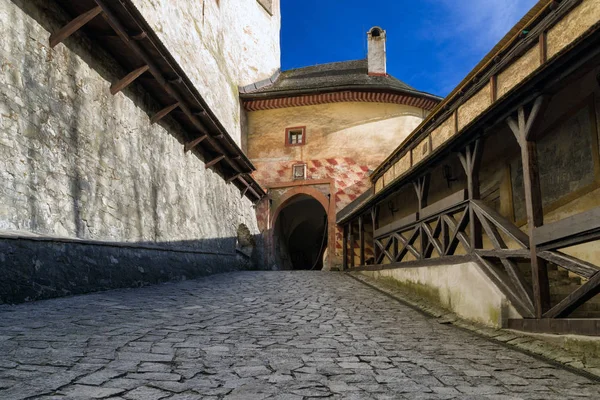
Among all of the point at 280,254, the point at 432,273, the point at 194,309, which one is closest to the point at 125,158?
the point at 194,309

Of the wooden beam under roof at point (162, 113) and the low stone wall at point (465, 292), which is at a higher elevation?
the wooden beam under roof at point (162, 113)

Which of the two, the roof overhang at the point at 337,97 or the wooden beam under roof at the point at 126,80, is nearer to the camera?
the wooden beam under roof at the point at 126,80

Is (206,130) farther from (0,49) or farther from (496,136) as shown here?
(496,136)

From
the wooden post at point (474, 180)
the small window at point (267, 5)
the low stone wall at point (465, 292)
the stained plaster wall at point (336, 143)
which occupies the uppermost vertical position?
the small window at point (267, 5)

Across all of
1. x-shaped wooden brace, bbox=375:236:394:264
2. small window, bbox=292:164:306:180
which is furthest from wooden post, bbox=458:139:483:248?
small window, bbox=292:164:306:180

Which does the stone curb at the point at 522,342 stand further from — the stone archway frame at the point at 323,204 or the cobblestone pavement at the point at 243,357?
the stone archway frame at the point at 323,204

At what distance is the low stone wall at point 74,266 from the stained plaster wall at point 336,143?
35.8ft

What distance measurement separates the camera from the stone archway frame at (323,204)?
19.2 m

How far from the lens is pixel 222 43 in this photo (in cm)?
1814

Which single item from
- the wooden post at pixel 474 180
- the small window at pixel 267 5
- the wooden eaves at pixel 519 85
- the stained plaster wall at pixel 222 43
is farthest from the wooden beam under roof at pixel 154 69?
the small window at pixel 267 5

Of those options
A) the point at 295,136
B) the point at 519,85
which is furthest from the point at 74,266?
the point at 295,136

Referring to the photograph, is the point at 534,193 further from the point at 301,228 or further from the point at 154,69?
the point at 301,228

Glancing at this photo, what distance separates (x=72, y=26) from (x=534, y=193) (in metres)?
6.88

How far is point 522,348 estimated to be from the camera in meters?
4.36
